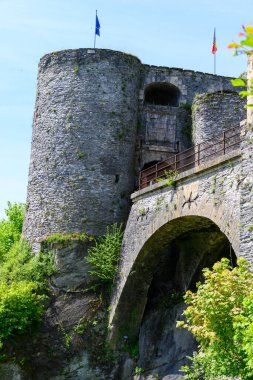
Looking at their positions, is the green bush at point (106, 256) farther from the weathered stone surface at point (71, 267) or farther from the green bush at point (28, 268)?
the green bush at point (28, 268)

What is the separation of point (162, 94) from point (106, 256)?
902 centimetres

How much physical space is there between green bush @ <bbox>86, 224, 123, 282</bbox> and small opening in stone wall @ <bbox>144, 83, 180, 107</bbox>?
23.6 feet

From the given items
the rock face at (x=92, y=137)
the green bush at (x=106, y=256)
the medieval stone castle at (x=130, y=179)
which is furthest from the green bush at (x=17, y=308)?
the rock face at (x=92, y=137)

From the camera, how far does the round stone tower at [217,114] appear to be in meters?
21.9

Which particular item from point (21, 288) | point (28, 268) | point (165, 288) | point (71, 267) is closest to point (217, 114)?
point (165, 288)

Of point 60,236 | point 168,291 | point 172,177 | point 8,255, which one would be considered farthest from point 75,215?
point 172,177

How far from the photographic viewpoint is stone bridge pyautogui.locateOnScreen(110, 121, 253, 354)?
12.3m

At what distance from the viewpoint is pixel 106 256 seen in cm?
1955

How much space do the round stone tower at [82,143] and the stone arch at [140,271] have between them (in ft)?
9.47

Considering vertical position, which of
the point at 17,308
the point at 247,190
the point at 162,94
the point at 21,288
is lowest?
the point at 17,308

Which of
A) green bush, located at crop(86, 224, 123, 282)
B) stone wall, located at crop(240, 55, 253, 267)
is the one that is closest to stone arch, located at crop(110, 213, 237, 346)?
green bush, located at crop(86, 224, 123, 282)

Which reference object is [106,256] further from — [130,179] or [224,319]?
[224,319]

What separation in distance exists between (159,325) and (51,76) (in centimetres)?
1056

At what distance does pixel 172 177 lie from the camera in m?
16.1
